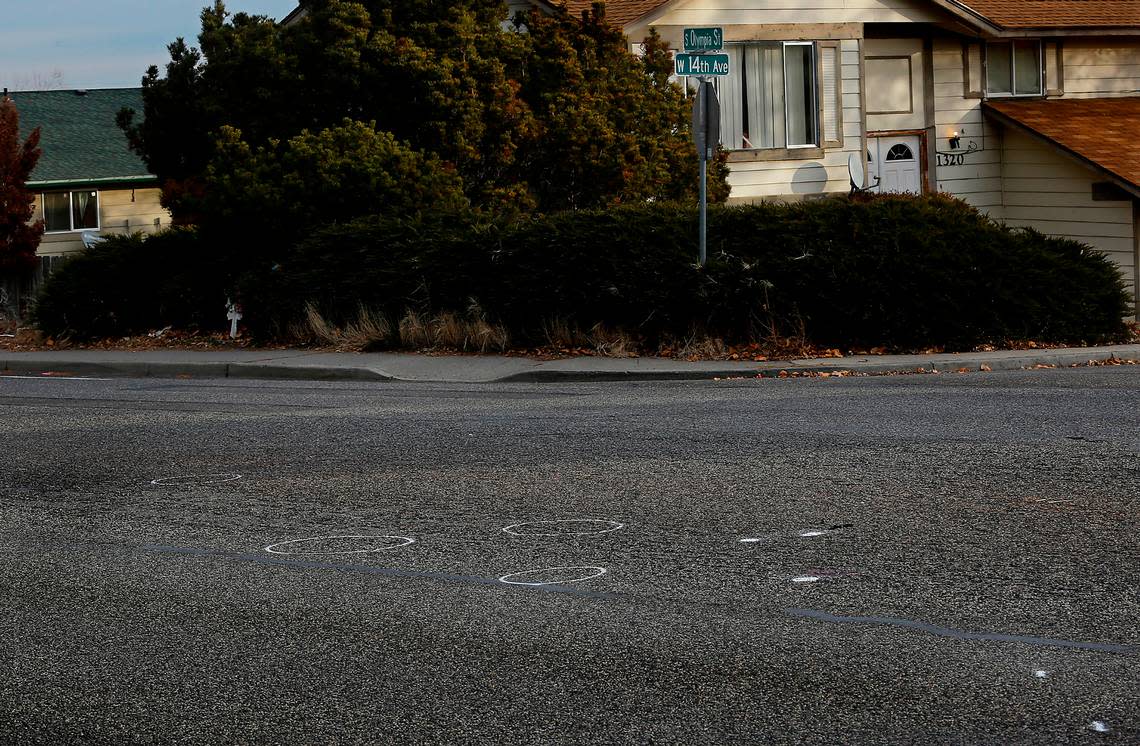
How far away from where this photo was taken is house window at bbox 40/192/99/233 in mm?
40062

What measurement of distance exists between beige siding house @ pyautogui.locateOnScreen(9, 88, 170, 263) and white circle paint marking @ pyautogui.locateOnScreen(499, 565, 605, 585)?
34.3 m

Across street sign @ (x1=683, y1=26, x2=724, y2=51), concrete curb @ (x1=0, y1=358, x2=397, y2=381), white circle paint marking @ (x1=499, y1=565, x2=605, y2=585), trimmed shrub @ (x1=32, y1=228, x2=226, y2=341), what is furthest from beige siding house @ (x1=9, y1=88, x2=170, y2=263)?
white circle paint marking @ (x1=499, y1=565, x2=605, y2=585)

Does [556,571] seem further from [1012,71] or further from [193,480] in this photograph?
[1012,71]

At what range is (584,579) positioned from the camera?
21.0 ft

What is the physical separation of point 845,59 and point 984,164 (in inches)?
147

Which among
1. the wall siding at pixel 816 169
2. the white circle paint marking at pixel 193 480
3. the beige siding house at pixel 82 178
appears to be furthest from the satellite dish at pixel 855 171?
the beige siding house at pixel 82 178

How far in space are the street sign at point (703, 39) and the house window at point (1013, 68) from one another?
11.5 meters

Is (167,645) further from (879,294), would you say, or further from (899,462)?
(879,294)

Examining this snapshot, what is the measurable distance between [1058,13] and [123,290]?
17.4 meters

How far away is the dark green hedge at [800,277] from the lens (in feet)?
53.2

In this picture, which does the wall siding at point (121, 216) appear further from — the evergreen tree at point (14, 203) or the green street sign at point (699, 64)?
the green street sign at point (699, 64)

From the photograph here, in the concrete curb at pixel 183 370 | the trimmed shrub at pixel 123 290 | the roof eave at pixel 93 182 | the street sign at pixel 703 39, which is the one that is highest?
the roof eave at pixel 93 182

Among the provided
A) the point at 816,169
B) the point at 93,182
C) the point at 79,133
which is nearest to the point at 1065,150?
the point at 816,169

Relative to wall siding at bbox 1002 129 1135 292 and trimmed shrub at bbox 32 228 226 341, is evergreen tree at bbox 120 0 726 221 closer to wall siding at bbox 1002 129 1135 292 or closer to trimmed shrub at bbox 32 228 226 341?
trimmed shrub at bbox 32 228 226 341
